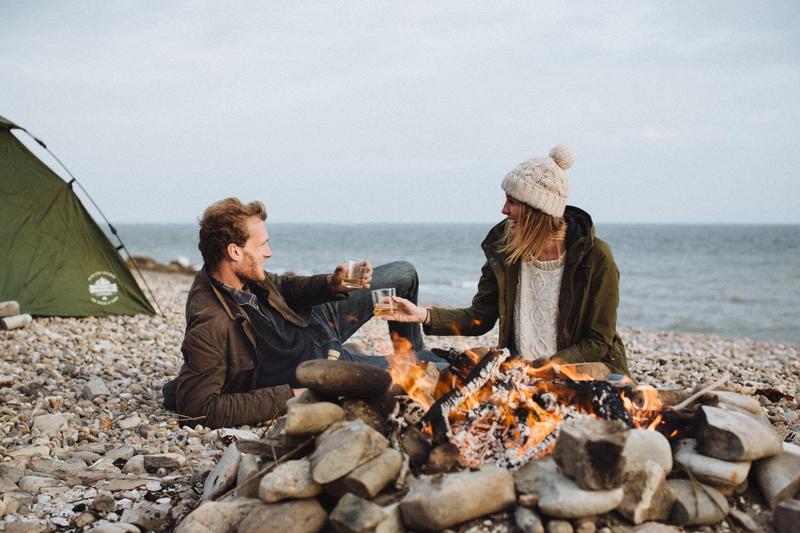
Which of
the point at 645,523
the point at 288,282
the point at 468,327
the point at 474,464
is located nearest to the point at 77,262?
the point at 288,282

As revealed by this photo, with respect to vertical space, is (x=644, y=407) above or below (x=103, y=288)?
above

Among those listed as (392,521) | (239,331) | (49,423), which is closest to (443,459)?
(392,521)

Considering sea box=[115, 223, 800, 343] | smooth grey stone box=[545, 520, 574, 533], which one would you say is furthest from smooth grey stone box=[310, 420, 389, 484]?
sea box=[115, 223, 800, 343]

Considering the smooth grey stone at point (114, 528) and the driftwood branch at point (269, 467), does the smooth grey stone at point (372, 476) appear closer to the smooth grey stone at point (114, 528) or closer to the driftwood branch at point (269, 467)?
the driftwood branch at point (269, 467)

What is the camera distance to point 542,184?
432 centimetres

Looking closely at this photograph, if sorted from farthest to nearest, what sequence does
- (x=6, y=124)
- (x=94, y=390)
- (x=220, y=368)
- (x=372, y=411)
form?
(x=6, y=124), (x=94, y=390), (x=220, y=368), (x=372, y=411)

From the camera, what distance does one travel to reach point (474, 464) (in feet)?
10.2

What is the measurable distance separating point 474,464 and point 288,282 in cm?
293

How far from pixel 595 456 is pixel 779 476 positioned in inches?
39.6

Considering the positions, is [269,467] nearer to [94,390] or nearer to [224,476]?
[224,476]

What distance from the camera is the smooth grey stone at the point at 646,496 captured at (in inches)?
110

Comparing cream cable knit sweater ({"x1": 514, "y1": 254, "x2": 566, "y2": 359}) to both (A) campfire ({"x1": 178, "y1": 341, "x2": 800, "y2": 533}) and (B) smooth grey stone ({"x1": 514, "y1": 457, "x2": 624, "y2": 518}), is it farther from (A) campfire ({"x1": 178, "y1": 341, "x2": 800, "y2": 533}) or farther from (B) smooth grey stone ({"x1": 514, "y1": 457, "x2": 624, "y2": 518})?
(B) smooth grey stone ({"x1": 514, "y1": 457, "x2": 624, "y2": 518})

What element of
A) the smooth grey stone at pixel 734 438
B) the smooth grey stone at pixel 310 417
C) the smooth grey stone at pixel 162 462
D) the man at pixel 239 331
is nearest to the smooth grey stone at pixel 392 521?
the smooth grey stone at pixel 310 417

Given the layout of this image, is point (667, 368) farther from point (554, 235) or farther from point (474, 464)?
point (474, 464)
